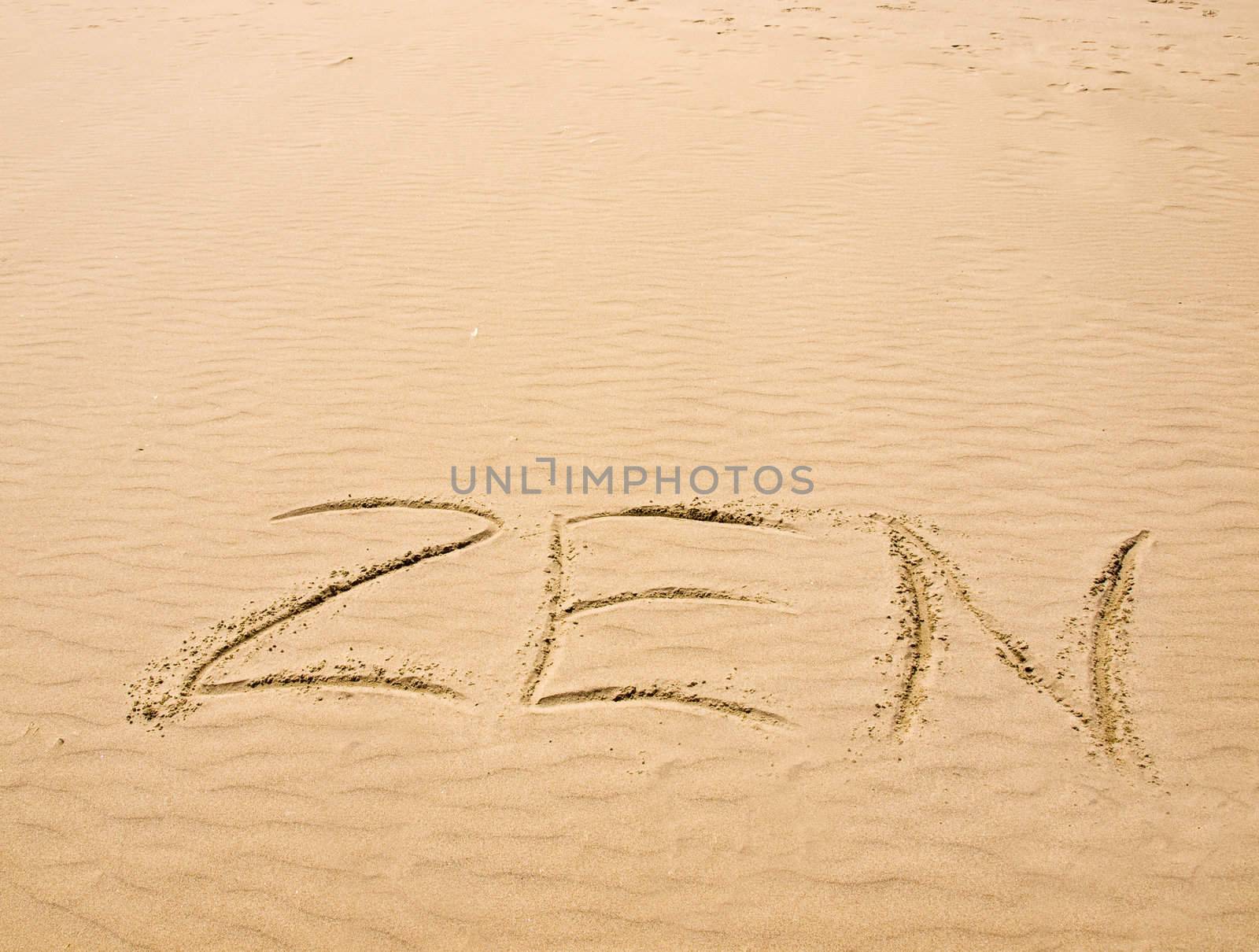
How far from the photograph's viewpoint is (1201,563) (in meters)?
3.08

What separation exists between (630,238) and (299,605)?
3.37 m

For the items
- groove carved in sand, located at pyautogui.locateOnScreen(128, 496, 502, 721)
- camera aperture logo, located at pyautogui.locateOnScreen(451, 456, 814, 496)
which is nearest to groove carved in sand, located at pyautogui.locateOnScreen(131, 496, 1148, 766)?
groove carved in sand, located at pyautogui.locateOnScreen(128, 496, 502, 721)

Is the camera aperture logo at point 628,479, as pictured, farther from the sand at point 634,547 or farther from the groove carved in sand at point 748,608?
the groove carved in sand at point 748,608

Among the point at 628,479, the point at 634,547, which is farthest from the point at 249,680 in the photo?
the point at 628,479

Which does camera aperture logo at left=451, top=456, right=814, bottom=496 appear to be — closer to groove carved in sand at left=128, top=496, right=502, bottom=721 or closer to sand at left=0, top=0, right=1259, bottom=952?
sand at left=0, top=0, right=1259, bottom=952

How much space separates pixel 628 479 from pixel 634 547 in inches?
16.5

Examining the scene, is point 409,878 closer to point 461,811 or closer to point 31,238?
point 461,811

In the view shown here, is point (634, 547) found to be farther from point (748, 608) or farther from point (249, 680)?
point (249, 680)

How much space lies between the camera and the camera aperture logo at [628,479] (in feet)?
11.5

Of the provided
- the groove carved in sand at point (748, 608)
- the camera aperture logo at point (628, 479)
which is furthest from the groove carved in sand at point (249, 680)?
the camera aperture logo at point (628, 479)

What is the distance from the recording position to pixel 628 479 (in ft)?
11.7

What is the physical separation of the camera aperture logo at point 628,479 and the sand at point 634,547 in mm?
47

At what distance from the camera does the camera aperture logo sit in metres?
3.49

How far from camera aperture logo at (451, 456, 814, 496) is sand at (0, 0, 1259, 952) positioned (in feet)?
0.15
